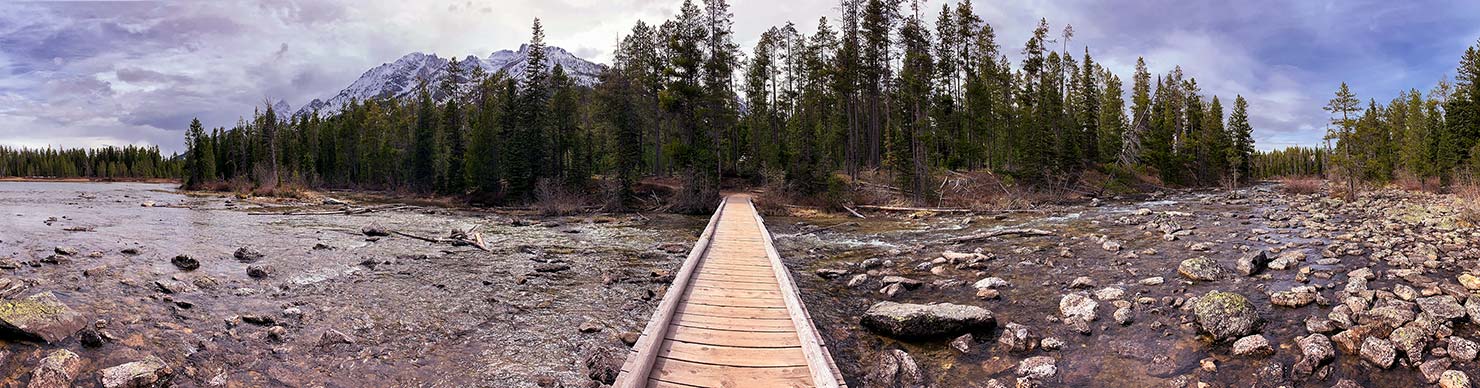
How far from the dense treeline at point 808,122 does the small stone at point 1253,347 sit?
2271cm

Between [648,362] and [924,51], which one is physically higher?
[924,51]

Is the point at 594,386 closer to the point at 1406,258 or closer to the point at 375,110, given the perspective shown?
the point at 1406,258

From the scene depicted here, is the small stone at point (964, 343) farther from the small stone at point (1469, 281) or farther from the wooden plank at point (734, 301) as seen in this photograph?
the small stone at point (1469, 281)

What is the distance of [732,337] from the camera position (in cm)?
626

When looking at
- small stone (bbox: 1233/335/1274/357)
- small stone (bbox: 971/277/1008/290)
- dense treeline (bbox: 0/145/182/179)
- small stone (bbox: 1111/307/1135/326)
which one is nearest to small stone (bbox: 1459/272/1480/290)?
small stone (bbox: 1233/335/1274/357)

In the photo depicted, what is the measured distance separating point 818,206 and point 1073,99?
34.4m

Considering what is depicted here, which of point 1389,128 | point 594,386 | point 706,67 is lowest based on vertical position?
point 594,386

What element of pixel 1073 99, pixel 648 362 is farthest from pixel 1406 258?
pixel 1073 99

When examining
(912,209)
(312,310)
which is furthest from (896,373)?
(912,209)

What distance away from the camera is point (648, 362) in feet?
16.9

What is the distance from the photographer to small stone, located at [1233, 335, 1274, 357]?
573 cm

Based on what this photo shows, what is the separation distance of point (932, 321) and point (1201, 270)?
506 cm

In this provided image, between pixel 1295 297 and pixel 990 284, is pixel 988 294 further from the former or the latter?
pixel 1295 297

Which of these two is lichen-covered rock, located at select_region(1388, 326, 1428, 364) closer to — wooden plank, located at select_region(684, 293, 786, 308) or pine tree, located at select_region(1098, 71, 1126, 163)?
wooden plank, located at select_region(684, 293, 786, 308)
